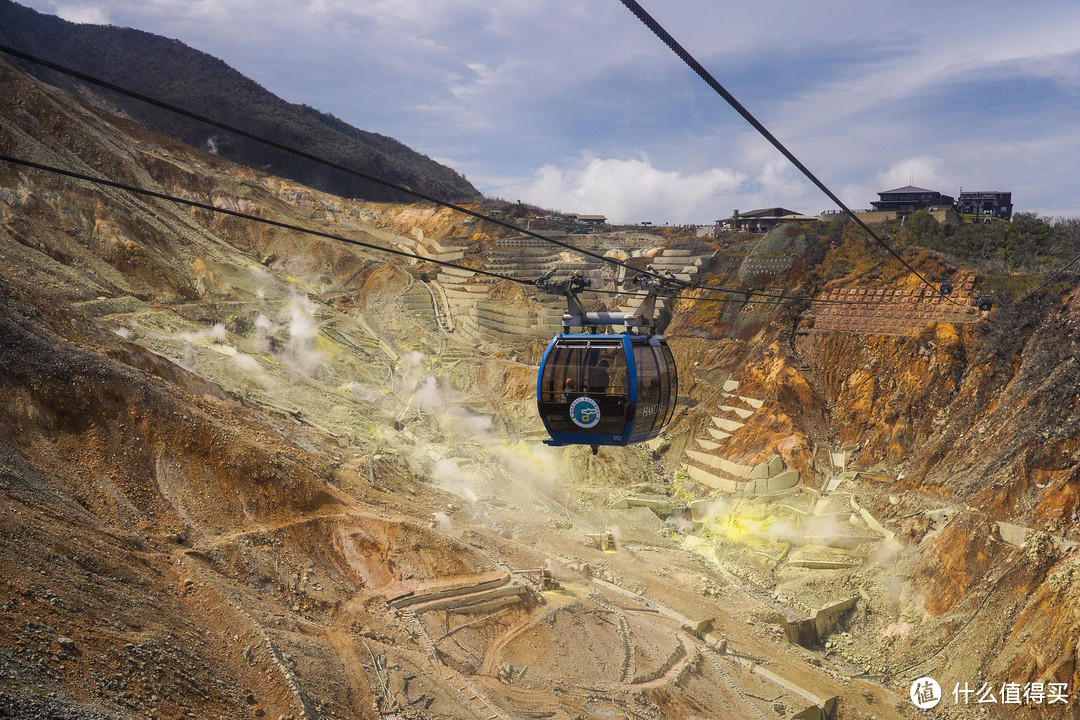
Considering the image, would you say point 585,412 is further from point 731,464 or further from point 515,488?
point 731,464

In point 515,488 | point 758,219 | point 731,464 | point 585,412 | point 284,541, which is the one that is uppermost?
point 758,219

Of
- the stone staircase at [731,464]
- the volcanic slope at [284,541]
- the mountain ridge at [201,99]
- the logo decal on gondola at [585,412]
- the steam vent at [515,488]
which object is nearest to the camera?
the volcanic slope at [284,541]

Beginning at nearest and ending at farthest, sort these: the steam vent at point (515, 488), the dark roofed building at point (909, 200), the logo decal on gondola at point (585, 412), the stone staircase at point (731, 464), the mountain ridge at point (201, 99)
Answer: the logo decal on gondola at point (585, 412)
the steam vent at point (515, 488)
the stone staircase at point (731, 464)
the dark roofed building at point (909, 200)
the mountain ridge at point (201, 99)

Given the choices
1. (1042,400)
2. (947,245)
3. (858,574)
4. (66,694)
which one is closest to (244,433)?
(66,694)

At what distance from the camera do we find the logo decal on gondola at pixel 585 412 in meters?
16.8

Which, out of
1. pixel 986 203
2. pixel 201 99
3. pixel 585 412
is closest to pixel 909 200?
pixel 986 203

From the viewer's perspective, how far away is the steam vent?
17.1m

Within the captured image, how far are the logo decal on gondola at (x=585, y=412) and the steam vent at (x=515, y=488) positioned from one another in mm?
181

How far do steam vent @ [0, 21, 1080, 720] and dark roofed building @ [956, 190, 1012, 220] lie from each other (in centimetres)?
1825

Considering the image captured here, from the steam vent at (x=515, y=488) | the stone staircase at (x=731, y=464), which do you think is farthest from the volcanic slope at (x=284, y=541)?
the stone staircase at (x=731, y=464)

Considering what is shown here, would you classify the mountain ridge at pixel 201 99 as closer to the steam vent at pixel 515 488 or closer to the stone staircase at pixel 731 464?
the steam vent at pixel 515 488

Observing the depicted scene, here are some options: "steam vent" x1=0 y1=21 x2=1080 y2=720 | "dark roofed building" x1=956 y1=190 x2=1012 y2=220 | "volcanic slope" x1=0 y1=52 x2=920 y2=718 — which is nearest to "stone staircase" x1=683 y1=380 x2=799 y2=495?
"steam vent" x1=0 y1=21 x2=1080 y2=720

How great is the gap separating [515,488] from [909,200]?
166ft

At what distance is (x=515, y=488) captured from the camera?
124 ft
